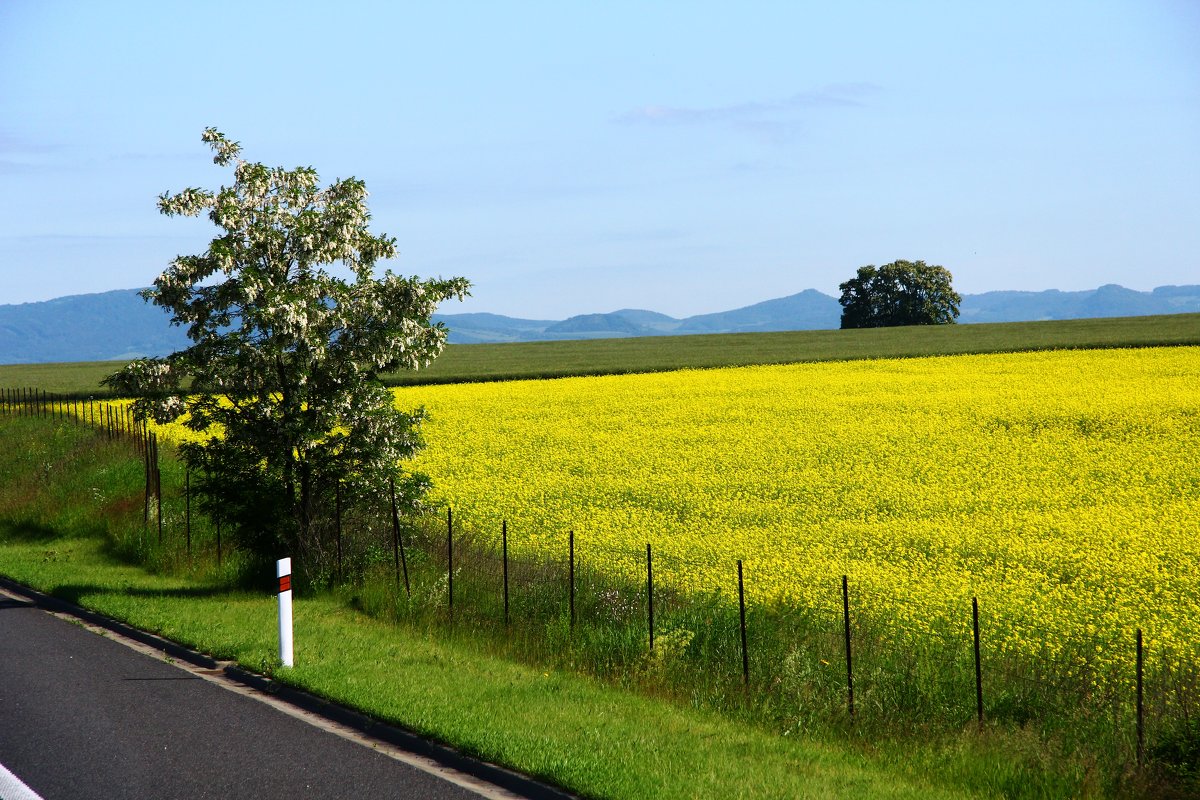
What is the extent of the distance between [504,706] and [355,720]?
1.51 meters

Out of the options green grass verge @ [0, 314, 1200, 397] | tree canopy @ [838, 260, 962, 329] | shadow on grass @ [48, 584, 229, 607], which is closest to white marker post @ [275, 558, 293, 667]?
shadow on grass @ [48, 584, 229, 607]

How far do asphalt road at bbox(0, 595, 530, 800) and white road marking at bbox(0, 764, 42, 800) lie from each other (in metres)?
0.06

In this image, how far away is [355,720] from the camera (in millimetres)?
11266

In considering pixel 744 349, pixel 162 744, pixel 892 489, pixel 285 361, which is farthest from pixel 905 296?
pixel 162 744

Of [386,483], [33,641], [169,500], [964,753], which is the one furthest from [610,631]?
[169,500]

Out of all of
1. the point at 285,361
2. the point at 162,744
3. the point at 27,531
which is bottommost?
A: the point at 162,744

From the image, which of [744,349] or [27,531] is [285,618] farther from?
[744,349]

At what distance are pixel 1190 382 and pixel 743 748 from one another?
3442 centimetres

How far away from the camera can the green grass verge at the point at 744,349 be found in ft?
194

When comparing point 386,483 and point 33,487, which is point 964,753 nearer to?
point 386,483

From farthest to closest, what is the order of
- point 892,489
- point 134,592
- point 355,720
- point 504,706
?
1. point 892,489
2. point 134,592
3. point 504,706
4. point 355,720

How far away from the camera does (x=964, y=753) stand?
9719 mm

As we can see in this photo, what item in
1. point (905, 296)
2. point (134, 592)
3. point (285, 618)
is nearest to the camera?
point (285, 618)

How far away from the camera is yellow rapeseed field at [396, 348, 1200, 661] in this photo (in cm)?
1595
